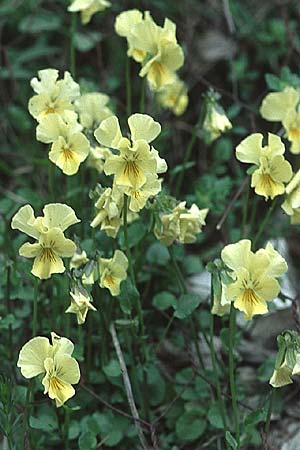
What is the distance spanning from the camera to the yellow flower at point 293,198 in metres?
2.28

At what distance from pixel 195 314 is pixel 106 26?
1.75 meters

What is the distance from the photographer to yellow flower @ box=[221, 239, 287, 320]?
203 centimetres

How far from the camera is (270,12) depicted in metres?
3.91

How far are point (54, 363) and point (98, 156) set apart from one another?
0.69 meters

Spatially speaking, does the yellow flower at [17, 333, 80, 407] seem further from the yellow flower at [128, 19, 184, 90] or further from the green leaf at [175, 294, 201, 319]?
the yellow flower at [128, 19, 184, 90]

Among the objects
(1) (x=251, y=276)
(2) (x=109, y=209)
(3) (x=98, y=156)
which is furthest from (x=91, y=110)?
(1) (x=251, y=276)

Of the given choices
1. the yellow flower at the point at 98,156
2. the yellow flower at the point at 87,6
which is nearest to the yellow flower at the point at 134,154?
the yellow flower at the point at 98,156

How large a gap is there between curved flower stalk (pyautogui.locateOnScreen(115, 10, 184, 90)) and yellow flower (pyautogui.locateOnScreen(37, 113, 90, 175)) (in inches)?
12.3

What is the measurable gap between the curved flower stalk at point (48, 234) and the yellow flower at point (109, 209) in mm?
140

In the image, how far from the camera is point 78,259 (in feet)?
7.38

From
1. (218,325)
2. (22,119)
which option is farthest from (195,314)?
(22,119)

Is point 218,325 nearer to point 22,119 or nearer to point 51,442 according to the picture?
point 51,442

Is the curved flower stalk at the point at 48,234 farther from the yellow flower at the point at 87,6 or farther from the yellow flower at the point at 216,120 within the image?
the yellow flower at the point at 87,6

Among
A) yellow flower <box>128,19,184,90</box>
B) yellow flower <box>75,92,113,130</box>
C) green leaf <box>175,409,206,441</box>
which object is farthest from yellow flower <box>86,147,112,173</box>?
green leaf <box>175,409,206,441</box>
